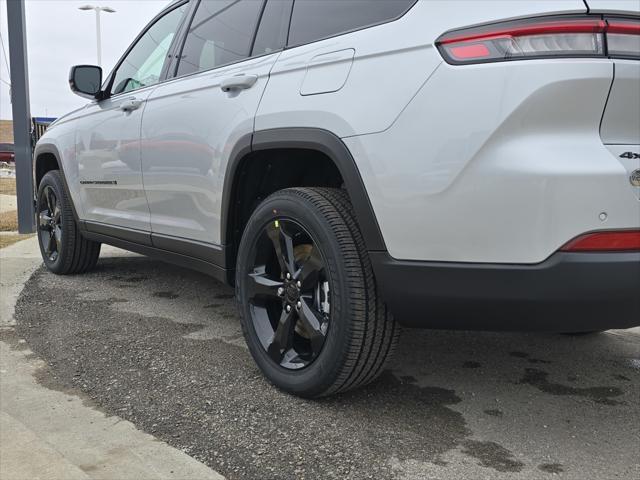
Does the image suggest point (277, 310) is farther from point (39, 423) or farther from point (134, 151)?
point (134, 151)

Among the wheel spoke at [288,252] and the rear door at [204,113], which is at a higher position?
the rear door at [204,113]

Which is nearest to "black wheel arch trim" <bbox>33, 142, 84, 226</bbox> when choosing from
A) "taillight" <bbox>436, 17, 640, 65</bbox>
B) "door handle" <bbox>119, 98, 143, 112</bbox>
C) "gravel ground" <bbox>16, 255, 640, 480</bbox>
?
"gravel ground" <bbox>16, 255, 640, 480</bbox>

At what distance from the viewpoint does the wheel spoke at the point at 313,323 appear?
2.28 m

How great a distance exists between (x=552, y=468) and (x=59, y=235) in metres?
4.14

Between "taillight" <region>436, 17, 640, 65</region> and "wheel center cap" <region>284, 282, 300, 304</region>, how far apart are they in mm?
1134

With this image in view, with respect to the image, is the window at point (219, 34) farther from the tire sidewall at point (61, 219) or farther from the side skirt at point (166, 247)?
the tire sidewall at point (61, 219)

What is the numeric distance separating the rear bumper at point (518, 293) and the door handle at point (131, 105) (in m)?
2.18

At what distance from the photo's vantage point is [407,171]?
192 cm

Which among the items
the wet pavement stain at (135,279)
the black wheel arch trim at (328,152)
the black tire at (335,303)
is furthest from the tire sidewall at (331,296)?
the wet pavement stain at (135,279)

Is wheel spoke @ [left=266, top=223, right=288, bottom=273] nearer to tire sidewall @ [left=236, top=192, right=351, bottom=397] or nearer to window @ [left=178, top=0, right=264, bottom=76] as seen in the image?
tire sidewall @ [left=236, top=192, right=351, bottom=397]

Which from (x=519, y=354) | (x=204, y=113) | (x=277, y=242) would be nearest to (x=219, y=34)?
(x=204, y=113)

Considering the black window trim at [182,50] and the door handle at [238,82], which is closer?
the door handle at [238,82]

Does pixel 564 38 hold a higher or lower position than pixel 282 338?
higher

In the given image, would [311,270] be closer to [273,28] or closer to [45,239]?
[273,28]
